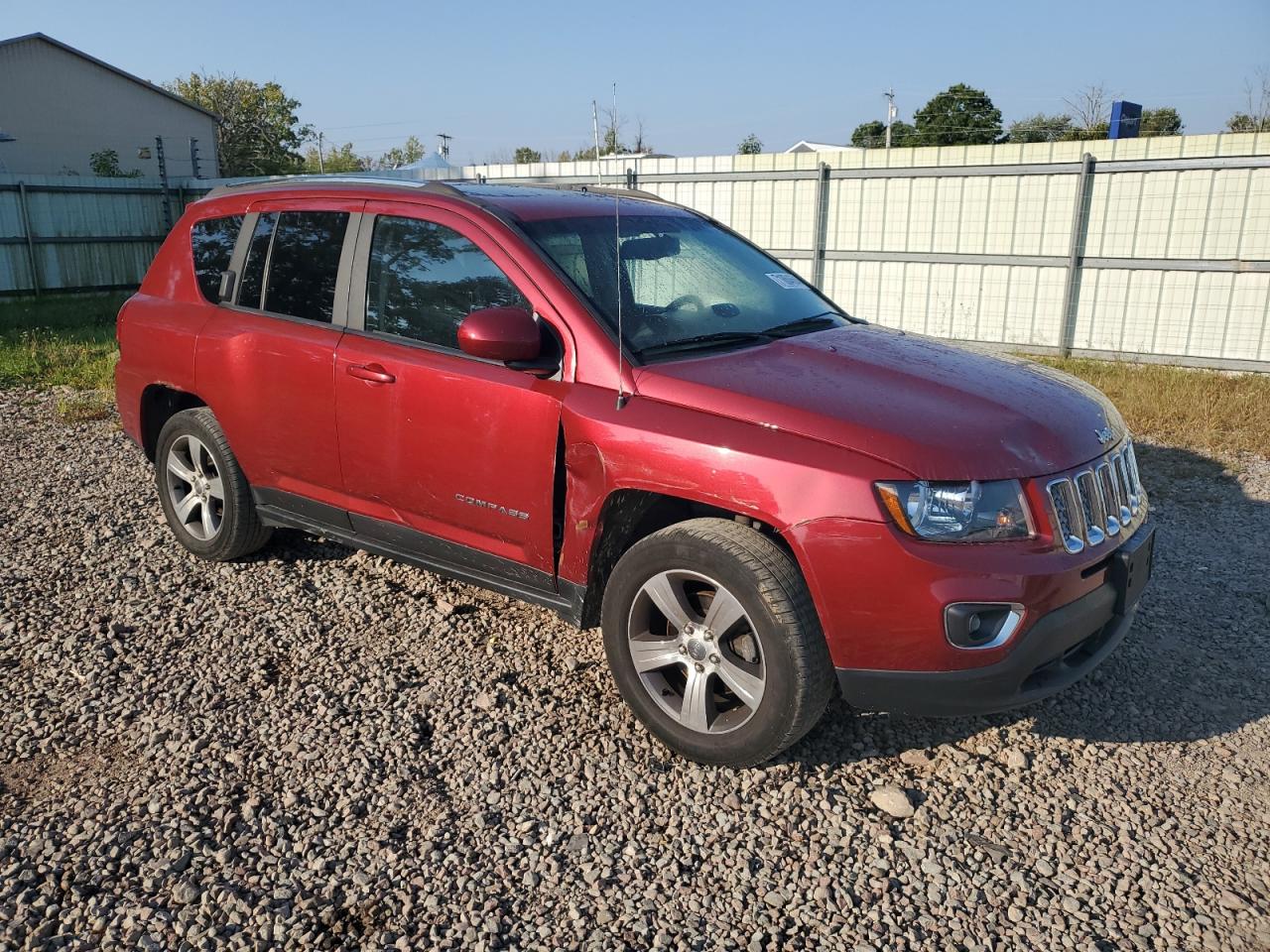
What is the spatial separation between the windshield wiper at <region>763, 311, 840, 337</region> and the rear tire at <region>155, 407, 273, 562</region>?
271 centimetres

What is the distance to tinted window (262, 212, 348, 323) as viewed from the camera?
426cm

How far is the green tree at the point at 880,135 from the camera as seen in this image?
46.3 m

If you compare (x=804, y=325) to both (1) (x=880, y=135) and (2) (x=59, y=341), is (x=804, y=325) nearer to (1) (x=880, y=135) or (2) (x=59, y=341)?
(2) (x=59, y=341)

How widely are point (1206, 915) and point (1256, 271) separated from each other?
34.6ft

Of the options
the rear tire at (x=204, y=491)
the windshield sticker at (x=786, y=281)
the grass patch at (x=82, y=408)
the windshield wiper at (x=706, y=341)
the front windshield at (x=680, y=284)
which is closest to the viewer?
the windshield wiper at (x=706, y=341)

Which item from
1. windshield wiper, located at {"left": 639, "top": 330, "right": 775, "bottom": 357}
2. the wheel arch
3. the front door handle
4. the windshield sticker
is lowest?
the wheel arch

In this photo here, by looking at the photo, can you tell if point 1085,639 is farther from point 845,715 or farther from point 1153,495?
point 1153,495

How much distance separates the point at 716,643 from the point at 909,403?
1.02m

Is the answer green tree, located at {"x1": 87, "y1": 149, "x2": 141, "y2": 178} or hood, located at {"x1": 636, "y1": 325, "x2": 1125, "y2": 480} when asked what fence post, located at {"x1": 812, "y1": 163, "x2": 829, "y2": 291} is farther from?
green tree, located at {"x1": 87, "y1": 149, "x2": 141, "y2": 178}

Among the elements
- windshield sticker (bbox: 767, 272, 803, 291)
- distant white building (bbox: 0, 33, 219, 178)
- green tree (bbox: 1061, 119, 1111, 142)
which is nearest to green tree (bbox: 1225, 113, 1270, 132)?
A: green tree (bbox: 1061, 119, 1111, 142)

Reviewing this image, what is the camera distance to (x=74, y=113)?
3169cm

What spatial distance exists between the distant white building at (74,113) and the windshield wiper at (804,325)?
2901cm

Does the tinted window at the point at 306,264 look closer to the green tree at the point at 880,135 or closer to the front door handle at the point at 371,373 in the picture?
the front door handle at the point at 371,373

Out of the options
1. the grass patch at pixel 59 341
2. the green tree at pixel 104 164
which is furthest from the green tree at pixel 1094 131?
the green tree at pixel 104 164
